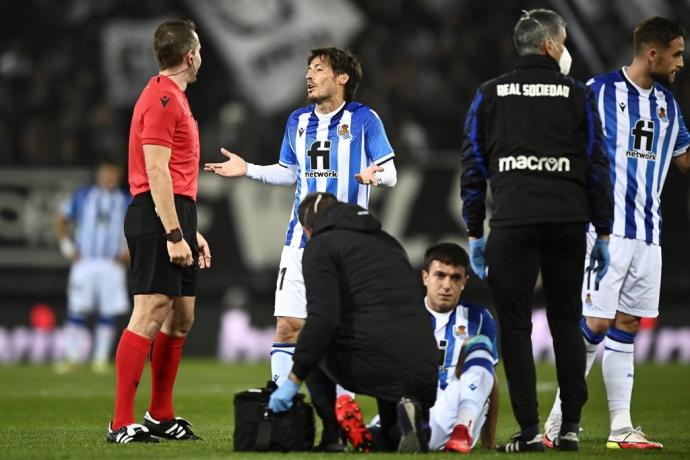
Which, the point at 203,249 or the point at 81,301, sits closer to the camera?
the point at 203,249

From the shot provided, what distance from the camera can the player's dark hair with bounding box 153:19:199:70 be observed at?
6859 mm

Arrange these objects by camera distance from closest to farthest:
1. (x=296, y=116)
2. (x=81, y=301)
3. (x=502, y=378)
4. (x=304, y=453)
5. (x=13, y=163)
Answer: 1. (x=304, y=453)
2. (x=296, y=116)
3. (x=502, y=378)
4. (x=81, y=301)
5. (x=13, y=163)

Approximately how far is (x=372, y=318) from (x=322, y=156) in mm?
1652

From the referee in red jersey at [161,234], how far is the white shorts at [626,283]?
215cm

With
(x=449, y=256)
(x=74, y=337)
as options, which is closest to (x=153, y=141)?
(x=449, y=256)

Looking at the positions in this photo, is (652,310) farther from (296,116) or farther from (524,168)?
(296,116)

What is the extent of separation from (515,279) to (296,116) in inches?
78.7

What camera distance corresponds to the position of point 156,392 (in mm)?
7031

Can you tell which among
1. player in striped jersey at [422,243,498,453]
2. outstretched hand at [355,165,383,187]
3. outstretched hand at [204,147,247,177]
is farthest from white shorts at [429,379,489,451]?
outstretched hand at [204,147,247,177]

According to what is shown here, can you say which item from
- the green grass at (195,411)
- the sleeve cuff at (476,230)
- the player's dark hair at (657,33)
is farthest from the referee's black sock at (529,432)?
the player's dark hair at (657,33)

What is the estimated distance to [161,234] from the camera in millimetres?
6730

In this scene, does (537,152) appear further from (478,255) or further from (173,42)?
(173,42)

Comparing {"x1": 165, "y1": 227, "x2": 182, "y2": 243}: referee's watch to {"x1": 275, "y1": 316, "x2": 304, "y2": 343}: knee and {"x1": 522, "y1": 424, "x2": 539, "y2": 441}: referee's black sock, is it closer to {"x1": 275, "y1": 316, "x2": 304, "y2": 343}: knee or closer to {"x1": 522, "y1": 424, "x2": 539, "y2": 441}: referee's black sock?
{"x1": 275, "y1": 316, "x2": 304, "y2": 343}: knee

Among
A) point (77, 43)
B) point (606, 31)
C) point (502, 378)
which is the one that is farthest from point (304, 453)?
point (77, 43)
